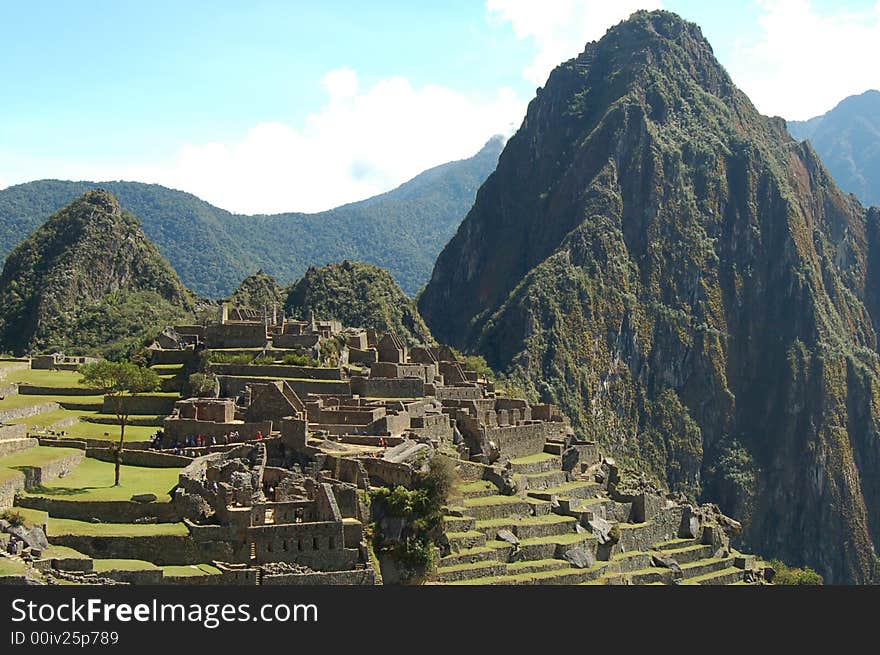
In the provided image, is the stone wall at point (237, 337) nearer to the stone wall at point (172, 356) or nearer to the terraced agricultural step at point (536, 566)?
the stone wall at point (172, 356)

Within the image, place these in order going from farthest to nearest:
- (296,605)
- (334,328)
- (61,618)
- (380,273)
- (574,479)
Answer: (380,273) → (334,328) → (574,479) → (296,605) → (61,618)

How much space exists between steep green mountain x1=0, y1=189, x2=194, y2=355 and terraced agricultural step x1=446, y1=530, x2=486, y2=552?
7019 cm

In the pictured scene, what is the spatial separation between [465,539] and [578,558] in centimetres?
673

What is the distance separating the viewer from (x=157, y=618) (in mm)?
27734

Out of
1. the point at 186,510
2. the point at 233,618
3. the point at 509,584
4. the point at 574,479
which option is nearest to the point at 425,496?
the point at 509,584

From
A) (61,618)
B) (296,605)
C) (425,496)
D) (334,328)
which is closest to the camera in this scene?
(61,618)

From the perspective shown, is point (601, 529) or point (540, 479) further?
point (540, 479)

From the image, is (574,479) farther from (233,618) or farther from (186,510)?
(233,618)

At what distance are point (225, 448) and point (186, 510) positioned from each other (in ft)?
28.3

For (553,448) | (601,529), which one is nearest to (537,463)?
(553,448)

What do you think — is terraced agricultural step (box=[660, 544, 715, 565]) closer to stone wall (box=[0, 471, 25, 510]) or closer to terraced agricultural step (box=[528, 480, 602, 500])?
terraced agricultural step (box=[528, 480, 602, 500])

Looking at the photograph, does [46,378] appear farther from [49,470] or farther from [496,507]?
[496,507]

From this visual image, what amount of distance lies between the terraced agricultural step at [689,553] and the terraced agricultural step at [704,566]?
0.96 feet

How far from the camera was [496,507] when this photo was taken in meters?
50.0
